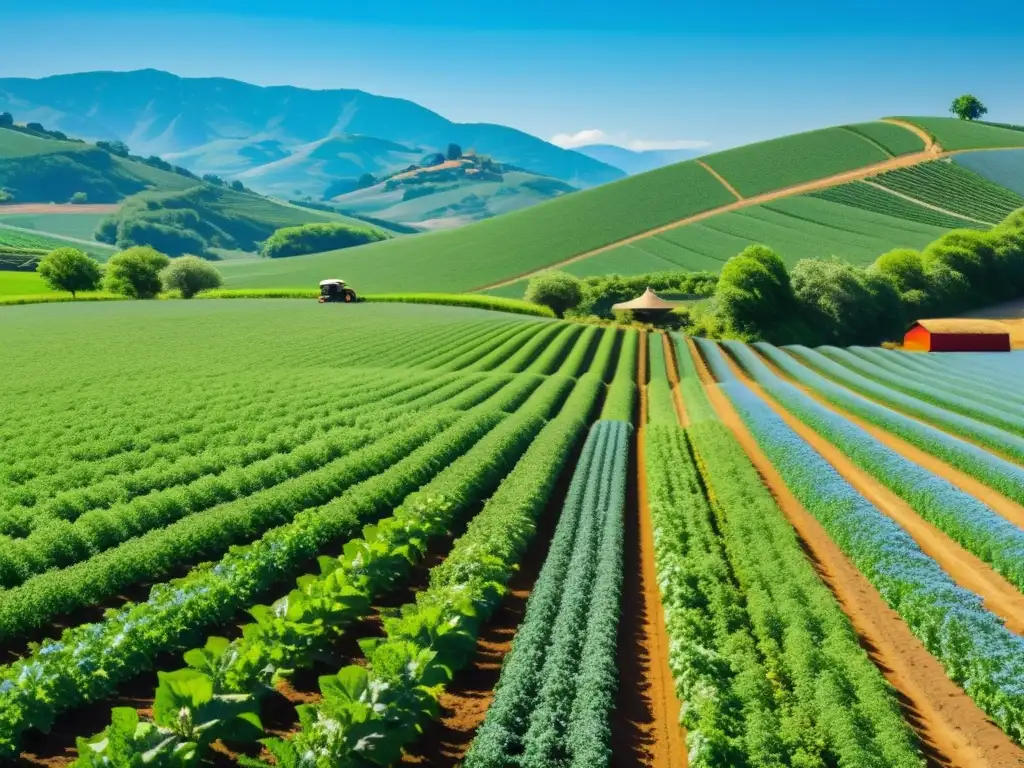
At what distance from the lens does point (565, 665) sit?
1170 cm

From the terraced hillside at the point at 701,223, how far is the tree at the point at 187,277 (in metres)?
23.0

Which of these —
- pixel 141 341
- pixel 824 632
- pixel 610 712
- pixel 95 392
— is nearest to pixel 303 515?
pixel 610 712

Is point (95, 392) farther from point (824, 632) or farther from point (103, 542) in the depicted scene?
point (824, 632)

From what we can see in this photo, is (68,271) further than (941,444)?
Yes

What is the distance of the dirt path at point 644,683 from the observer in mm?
10711

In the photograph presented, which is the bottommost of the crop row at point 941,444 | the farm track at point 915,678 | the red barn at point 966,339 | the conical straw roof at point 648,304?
the farm track at point 915,678

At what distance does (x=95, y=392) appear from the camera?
1289 inches

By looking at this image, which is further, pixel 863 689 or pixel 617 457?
pixel 617 457

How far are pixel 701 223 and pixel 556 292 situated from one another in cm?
3889

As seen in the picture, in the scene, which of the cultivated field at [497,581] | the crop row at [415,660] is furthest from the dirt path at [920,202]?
the crop row at [415,660]

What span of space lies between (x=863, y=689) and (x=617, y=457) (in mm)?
15084

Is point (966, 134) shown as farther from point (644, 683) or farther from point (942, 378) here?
point (644, 683)

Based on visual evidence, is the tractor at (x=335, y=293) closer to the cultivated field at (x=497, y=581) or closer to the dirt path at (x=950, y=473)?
the cultivated field at (x=497, y=581)

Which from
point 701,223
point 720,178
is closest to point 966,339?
point 701,223
